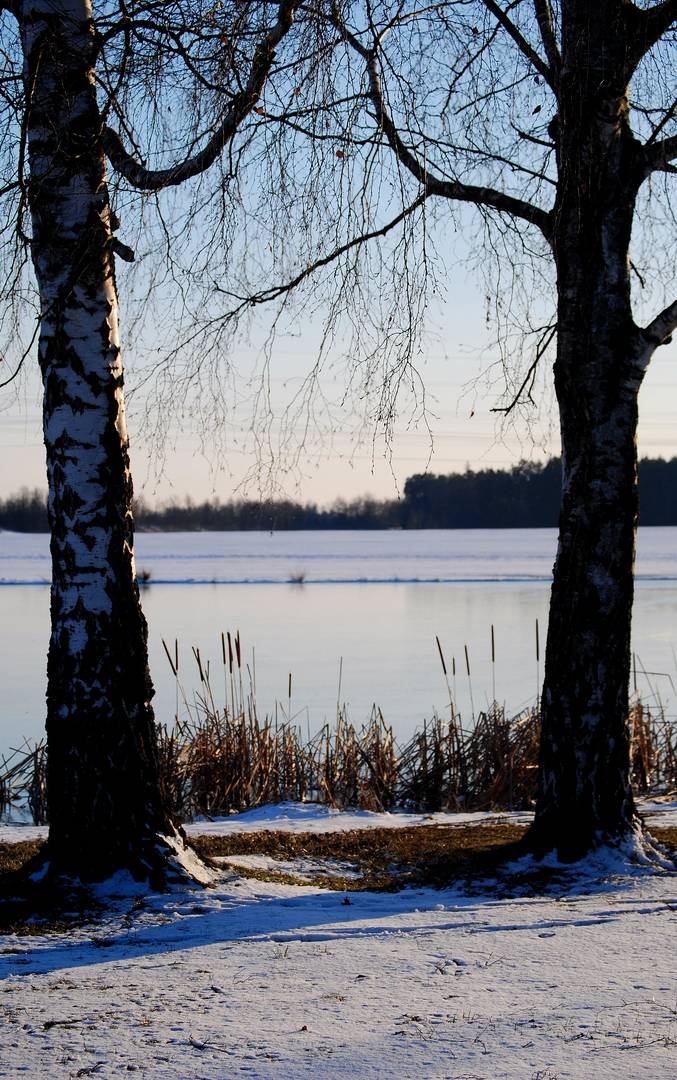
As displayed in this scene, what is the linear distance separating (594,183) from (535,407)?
4.32 feet

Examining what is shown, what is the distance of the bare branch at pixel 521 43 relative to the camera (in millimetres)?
5066

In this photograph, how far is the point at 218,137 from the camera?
4465 millimetres

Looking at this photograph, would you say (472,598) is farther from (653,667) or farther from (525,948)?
(525,948)

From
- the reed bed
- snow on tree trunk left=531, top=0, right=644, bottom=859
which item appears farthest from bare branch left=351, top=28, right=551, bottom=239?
the reed bed

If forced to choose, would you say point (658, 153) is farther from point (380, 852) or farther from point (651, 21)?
point (380, 852)

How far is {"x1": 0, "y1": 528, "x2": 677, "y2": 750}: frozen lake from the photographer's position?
11.8 meters

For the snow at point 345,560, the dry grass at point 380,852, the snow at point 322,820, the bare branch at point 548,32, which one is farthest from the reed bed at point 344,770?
the snow at point 345,560

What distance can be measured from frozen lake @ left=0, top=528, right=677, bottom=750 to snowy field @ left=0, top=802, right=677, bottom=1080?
415 cm

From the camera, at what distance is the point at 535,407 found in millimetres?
6051

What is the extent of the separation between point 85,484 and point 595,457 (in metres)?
2.30

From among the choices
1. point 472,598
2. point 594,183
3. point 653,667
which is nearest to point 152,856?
point 594,183

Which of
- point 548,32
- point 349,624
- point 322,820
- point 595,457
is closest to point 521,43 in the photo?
point 548,32

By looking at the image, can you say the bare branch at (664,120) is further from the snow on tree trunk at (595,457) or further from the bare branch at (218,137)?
the bare branch at (218,137)

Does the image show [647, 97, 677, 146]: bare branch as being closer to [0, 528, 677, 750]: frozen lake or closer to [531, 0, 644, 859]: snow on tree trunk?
[531, 0, 644, 859]: snow on tree trunk
